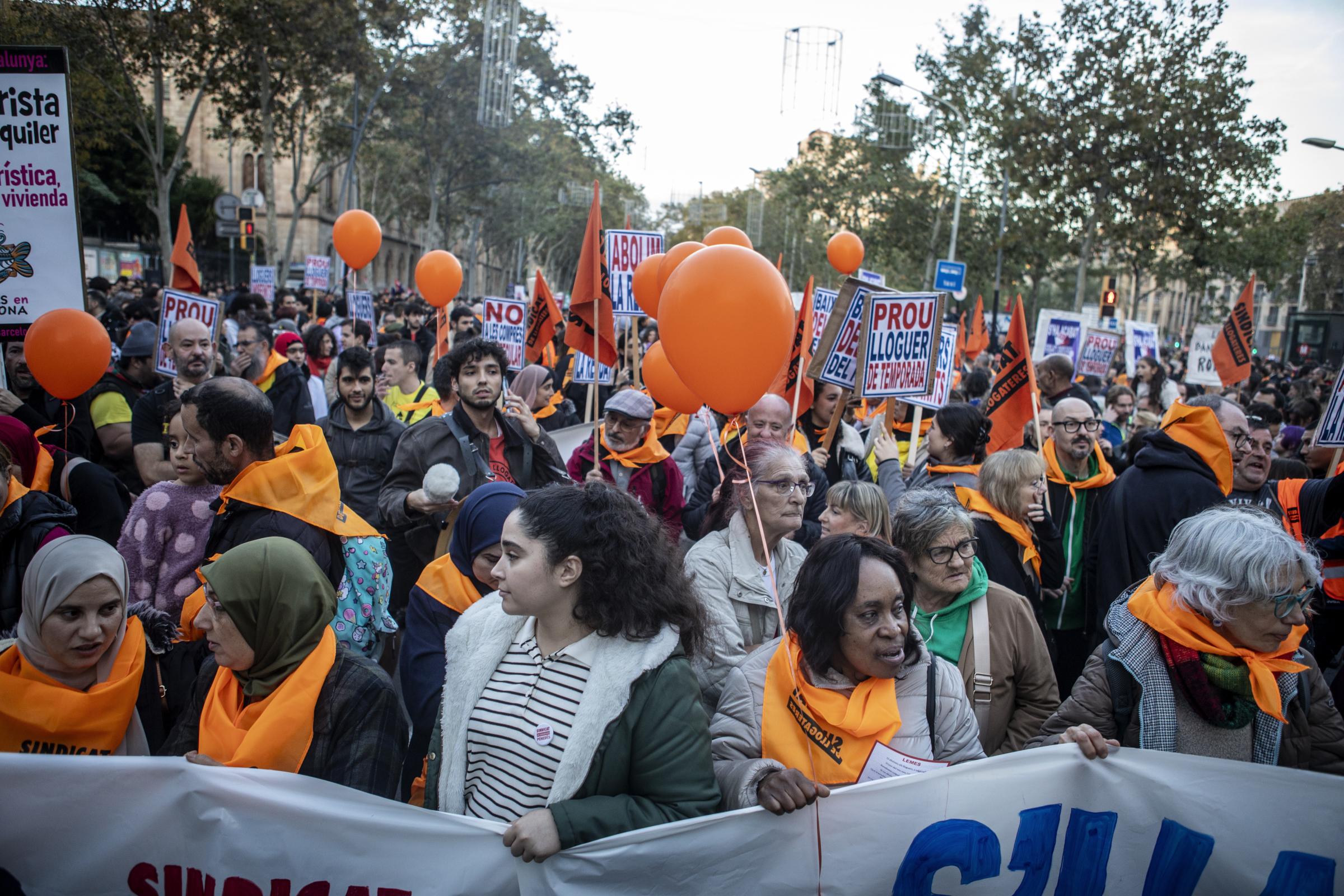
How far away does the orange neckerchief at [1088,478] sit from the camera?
17.5 feet

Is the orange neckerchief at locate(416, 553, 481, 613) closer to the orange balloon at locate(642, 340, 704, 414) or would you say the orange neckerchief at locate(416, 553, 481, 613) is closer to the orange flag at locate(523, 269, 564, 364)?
the orange balloon at locate(642, 340, 704, 414)

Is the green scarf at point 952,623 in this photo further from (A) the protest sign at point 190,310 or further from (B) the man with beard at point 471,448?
(A) the protest sign at point 190,310

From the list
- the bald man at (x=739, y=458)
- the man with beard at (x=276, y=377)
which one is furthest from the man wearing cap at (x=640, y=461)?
the man with beard at (x=276, y=377)

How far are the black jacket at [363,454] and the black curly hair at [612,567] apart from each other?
127 inches

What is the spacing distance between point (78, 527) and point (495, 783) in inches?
92.8

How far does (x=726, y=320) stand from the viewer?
376 cm

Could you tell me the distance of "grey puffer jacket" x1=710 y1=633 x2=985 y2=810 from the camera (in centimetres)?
271

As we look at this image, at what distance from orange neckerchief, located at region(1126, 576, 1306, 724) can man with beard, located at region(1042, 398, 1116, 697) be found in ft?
7.20

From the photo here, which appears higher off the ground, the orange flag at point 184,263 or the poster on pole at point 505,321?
the orange flag at point 184,263

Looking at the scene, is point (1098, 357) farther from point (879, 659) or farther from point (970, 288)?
point (970, 288)

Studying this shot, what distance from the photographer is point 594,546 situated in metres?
2.55

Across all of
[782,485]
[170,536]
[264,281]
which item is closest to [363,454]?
[170,536]

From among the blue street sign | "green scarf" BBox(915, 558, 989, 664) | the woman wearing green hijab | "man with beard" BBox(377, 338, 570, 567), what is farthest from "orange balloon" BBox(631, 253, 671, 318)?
the blue street sign

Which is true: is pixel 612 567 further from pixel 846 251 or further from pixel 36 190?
pixel 846 251
